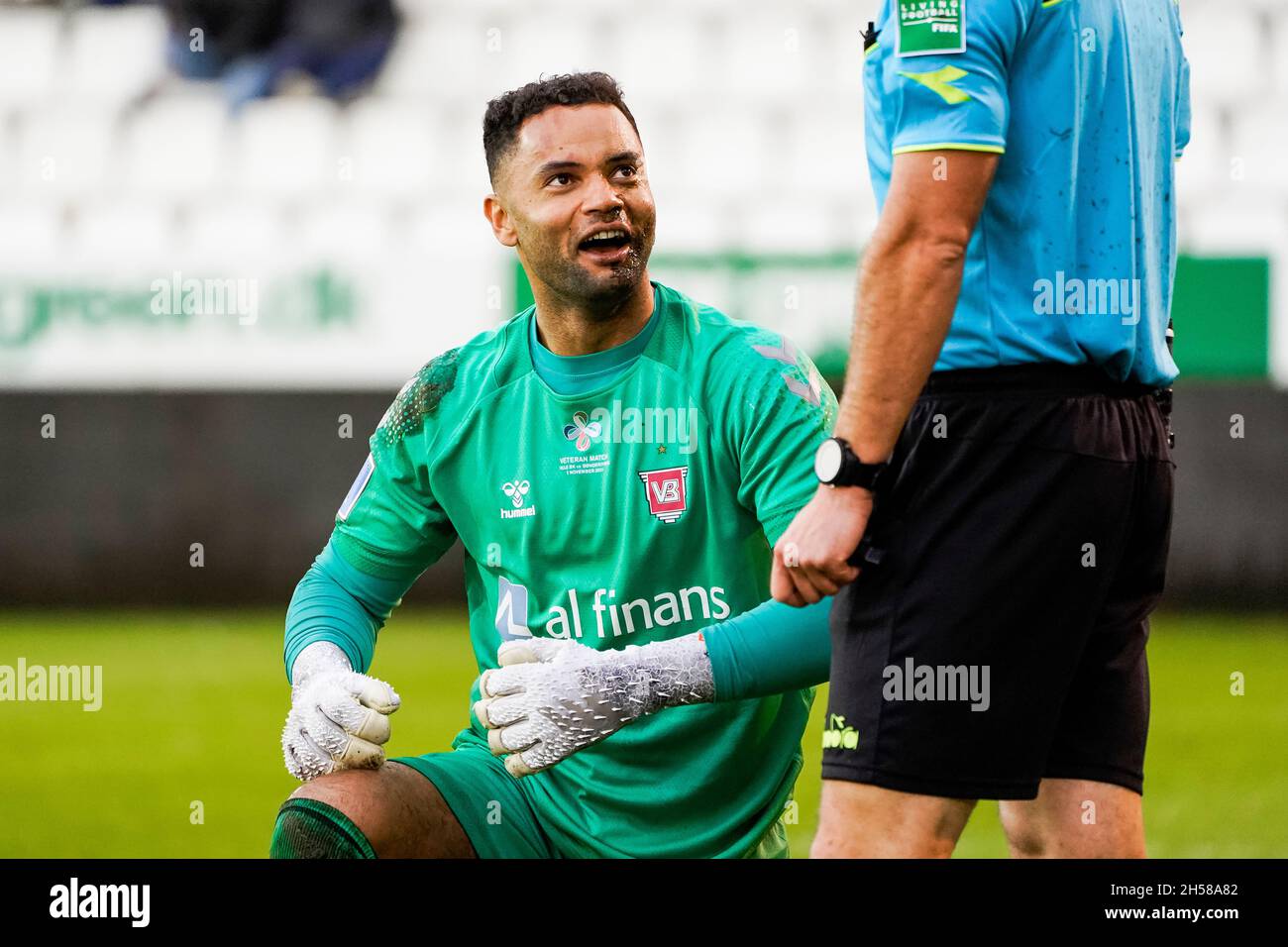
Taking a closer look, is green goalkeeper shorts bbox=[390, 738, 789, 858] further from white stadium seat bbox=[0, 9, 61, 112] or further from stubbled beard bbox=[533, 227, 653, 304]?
white stadium seat bbox=[0, 9, 61, 112]

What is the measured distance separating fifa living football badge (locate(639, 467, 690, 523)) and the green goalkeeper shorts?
49 cm

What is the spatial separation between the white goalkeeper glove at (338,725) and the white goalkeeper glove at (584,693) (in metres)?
0.19

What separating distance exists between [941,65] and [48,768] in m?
4.98

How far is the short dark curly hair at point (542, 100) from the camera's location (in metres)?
2.69

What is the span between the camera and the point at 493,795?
252cm

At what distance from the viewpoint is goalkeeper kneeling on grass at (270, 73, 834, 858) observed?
231cm

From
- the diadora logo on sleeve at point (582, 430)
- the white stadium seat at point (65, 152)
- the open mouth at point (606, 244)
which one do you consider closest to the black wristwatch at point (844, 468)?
the diadora logo on sleeve at point (582, 430)

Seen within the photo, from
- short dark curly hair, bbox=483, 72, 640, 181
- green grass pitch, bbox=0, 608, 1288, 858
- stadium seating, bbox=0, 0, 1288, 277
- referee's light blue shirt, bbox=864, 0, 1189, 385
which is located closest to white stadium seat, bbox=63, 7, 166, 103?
stadium seating, bbox=0, 0, 1288, 277

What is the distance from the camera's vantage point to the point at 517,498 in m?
2.53

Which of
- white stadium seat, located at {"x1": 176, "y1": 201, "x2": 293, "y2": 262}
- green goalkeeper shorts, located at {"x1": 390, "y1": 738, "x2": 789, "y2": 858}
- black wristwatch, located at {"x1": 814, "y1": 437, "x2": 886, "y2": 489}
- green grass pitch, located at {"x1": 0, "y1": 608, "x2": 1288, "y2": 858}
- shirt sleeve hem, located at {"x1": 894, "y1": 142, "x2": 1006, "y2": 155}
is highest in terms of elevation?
white stadium seat, located at {"x1": 176, "y1": 201, "x2": 293, "y2": 262}

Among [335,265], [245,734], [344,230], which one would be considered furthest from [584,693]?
[344,230]

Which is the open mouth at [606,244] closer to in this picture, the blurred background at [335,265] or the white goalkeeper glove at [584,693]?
the white goalkeeper glove at [584,693]

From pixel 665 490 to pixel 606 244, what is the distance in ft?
1.48

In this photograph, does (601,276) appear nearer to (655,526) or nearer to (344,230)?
(655,526)
